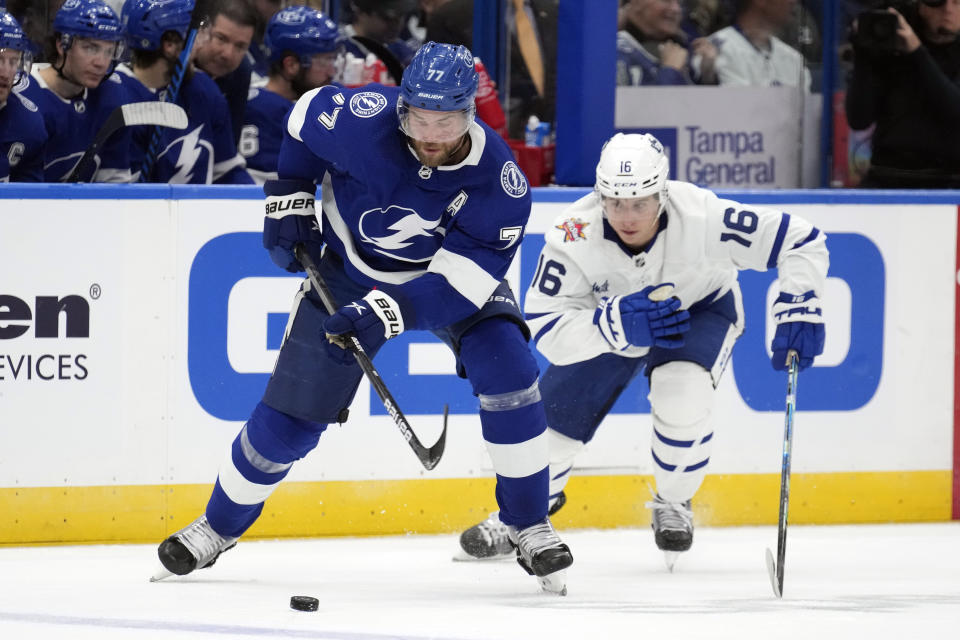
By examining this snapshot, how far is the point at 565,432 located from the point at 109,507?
50.9 inches

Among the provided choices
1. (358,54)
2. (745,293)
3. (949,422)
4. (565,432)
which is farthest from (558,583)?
(358,54)

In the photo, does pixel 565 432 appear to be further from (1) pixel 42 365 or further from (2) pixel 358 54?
(2) pixel 358 54

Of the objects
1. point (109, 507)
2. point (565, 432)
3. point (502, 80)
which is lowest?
point (109, 507)

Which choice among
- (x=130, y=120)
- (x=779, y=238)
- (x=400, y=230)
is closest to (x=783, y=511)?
(x=779, y=238)

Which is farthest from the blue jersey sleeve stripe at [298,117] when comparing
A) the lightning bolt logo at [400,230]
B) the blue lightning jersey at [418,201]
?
the lightning bolt logo at [400,230]

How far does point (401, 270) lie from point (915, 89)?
8.71 feet

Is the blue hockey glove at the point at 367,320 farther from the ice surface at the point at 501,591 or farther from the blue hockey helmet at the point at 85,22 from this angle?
the blue hockey helmet at the point at 85,22

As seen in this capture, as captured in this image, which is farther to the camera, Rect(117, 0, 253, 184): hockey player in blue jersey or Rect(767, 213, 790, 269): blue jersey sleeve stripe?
Rect(117, 0, 253, 184): hockey player in blue jersey

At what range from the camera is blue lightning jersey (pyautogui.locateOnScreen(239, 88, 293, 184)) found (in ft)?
16.0

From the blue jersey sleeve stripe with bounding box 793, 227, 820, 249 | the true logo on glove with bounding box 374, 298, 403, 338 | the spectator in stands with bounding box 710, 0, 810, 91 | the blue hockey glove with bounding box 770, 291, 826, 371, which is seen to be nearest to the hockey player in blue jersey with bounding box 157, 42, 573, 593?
the true logo on glove with bounding box 374, 298, 403, 338

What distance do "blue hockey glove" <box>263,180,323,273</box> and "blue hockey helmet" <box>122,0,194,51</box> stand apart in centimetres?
140

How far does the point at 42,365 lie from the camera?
12.7 ft

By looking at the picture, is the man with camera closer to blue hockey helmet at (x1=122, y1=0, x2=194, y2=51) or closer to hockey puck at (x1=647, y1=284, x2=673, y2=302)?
hockey puck at (x1=647, y1=284, x2=673, y2=302)

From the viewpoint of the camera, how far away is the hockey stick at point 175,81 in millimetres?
4461
